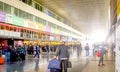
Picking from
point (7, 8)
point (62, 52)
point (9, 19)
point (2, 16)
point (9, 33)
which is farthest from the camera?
point (9, 33)

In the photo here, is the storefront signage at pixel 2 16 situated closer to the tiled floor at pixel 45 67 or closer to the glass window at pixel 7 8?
the glass window at pixel 7 8

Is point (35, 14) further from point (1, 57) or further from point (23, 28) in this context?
point (1, 57)

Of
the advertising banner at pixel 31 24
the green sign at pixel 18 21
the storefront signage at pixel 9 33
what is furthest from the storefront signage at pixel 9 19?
the advertising banner at pixel 31 24

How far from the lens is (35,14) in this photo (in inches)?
1640

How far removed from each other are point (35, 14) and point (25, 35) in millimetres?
5115

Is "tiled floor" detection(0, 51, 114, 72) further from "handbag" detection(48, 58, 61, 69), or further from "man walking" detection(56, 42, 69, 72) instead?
"handbag" detection(48, 58, 61, 69)

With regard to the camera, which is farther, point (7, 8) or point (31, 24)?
point (31, 24)

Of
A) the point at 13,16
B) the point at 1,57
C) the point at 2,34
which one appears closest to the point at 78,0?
the point at 13,16

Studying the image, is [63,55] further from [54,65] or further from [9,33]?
[9,33]

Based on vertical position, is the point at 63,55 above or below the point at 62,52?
below

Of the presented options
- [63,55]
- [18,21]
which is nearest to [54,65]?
[63,55]

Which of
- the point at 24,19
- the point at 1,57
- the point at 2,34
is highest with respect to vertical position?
the point at 24,19

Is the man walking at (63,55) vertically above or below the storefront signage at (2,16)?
below

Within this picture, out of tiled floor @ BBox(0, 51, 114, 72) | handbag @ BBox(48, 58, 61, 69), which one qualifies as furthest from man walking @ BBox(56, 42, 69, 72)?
tiled floor @ BBox(0, 51, 114, 72)
